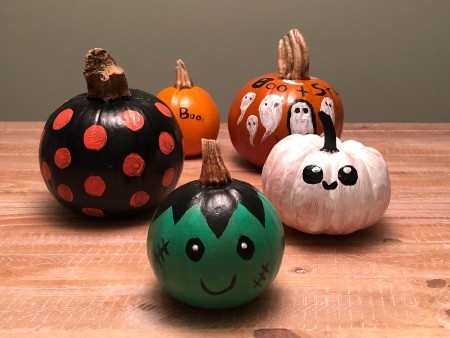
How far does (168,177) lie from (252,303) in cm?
39

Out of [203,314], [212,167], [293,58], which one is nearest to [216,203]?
[212,167]

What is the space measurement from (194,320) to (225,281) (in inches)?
3.3

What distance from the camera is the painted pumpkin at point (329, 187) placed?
4.01 feet

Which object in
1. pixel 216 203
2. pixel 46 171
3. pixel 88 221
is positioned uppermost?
pixel 216 203

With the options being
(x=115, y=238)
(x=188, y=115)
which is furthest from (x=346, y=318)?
(x=188, y=115)

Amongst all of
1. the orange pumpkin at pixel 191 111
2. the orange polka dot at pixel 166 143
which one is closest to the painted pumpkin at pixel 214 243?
the orange polka dot at pixel 166 143

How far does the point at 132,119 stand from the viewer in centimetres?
131

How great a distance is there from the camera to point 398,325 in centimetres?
97

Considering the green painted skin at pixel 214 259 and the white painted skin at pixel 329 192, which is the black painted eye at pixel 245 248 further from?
the white painted skin at pixel 329 192

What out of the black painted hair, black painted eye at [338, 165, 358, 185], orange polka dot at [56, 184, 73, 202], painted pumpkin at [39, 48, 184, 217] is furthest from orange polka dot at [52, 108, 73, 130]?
black painted eye at [338, 165, 358, 185]

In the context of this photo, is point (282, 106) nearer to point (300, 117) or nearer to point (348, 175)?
point (300, 117)

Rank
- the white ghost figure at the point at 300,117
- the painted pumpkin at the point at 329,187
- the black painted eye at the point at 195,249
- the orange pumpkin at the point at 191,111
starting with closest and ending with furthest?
1. the black painted eye at the point at 195,249
2. the painted pumpkin at the point at 329,187
3. the white ghost figure at the point at 300,117
4. the orange pumpkin at the point at 191,111

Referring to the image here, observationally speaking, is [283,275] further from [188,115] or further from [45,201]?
[188,115]

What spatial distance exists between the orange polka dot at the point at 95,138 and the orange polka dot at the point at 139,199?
11 cm
